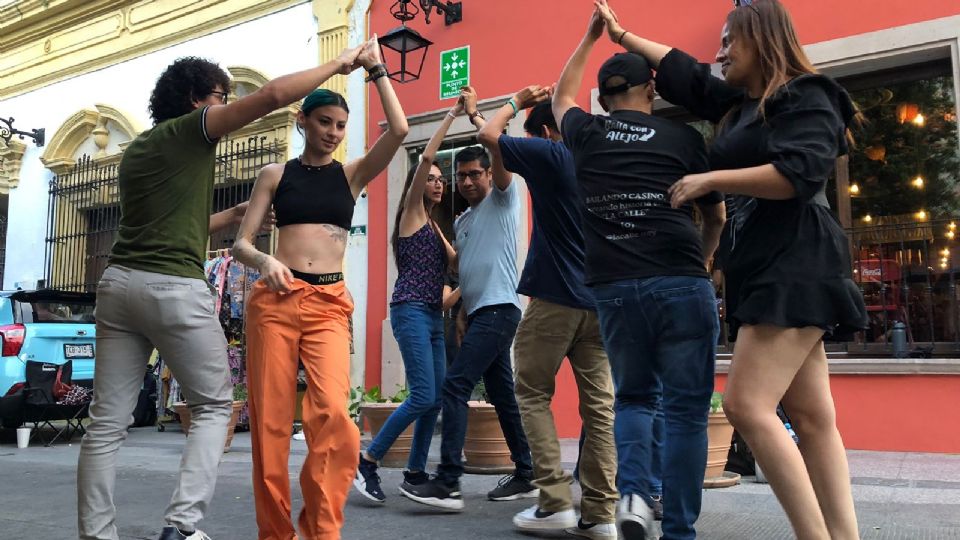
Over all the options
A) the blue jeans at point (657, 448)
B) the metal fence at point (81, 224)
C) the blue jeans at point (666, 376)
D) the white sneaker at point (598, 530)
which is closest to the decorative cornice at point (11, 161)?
the metal fence at point (81, 224)

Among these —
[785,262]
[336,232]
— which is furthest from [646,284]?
[336,232]

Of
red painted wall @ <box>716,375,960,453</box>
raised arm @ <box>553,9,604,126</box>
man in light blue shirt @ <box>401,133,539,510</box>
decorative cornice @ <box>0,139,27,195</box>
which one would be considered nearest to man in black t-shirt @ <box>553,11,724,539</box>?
raised arm @ <box>553,9,604,126</box>

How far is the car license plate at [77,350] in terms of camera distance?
795 centimetres

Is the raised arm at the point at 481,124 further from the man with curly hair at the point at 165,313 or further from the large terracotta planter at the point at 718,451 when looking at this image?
the large terracotta planter at the point at 718,451

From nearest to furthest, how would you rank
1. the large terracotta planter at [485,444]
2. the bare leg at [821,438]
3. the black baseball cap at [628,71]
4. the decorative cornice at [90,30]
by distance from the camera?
the bare leg at [821,438], the black baseball cap at [628,71], the large terracotta planter at [485,444], the decorative cornice at [90,30]

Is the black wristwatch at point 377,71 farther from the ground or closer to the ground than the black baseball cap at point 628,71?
farther from the ground

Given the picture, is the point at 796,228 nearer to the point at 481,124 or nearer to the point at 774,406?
the point at 774,406

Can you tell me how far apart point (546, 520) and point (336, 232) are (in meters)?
1.50

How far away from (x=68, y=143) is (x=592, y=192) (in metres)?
12.0

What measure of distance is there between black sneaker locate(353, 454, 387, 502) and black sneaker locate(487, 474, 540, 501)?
0.59 m

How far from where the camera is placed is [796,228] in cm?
222

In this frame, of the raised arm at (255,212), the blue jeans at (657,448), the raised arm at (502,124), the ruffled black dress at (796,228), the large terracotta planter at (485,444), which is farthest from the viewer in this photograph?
the large terracotta planter at (485,444)

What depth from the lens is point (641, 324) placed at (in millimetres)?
2541

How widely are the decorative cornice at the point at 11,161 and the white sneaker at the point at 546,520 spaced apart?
12.8 metres
